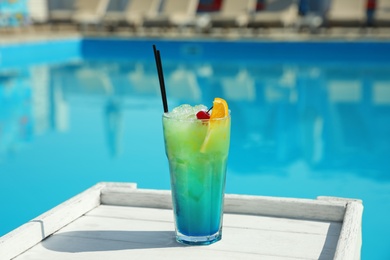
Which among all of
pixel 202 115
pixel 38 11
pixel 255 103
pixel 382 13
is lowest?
pixel 202 115

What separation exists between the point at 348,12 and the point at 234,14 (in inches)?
85.0

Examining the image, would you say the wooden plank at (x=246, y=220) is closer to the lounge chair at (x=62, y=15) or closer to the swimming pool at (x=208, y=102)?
the swimming pool at (x=208, y=102)

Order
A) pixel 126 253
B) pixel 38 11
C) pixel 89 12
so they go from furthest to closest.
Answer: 1. pixel 38 11
2. pixel 89 12
3. pixel 126 253

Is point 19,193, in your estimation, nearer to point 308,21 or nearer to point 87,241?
point 87,241

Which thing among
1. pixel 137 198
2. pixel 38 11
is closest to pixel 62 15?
pixel 38 11

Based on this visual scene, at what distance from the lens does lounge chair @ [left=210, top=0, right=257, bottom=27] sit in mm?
11781

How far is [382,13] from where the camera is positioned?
11320mm

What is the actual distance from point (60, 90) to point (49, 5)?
8.37 meters

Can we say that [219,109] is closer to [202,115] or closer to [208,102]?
[202,115]

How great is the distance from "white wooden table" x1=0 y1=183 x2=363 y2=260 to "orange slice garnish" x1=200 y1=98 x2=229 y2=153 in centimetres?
22

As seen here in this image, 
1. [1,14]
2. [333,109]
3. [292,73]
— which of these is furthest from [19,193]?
[1,14]

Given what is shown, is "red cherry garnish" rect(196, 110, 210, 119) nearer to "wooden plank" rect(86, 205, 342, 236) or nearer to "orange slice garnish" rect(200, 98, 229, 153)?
"orange slice garnish" rect(200, 98, 229, 153)

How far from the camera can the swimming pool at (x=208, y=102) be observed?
A: 146 inches

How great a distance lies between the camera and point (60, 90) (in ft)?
24.1
